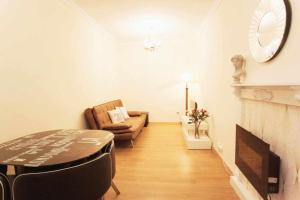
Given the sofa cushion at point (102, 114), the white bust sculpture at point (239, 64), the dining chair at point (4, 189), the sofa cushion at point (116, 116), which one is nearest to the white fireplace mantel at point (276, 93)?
the white bust sculpture at point (239, 64)

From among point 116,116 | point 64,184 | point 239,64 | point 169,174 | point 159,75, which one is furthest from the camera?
point 159,75

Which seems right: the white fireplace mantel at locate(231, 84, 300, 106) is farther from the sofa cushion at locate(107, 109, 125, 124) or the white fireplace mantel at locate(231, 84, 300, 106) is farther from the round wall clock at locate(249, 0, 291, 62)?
→ the sofa cushion at locate(107, 109, 125, 124)

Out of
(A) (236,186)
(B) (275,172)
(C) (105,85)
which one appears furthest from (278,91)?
(C) (105,85)

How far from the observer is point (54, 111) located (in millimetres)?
2770

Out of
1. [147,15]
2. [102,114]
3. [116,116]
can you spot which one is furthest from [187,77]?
[102,114]

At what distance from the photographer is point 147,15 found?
3.91 meters

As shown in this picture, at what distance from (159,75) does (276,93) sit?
4655 millimetres

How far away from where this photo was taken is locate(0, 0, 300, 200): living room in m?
1.47

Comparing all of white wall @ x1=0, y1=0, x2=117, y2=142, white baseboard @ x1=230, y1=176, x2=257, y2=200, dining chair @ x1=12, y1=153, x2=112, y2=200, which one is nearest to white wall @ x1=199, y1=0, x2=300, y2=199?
white baseboard @ x1=230, y1=176, x2=257, y2=200

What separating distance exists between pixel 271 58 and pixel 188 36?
4444 mm

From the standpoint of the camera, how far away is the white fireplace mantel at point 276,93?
4.03 ft

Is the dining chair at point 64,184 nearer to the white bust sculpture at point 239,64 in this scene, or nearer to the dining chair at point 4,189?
the dining chair at point 4,189

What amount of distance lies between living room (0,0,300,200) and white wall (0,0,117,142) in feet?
0.04

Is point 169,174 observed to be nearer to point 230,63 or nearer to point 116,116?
point 230,63
